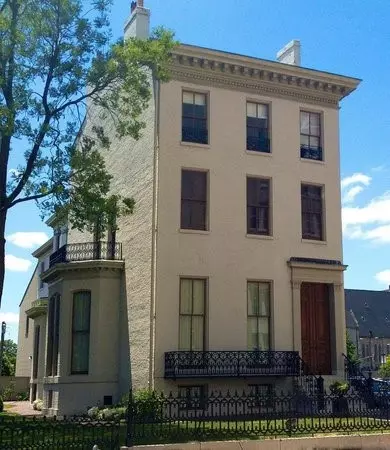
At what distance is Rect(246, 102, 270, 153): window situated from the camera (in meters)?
24.5

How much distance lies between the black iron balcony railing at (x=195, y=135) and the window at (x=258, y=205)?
2227 millimetres

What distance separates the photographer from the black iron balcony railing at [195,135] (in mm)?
23328

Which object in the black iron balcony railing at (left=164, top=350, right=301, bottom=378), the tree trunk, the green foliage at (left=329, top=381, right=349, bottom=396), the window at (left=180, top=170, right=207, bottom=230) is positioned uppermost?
the window at (left=180, top=170, right=207, bottom=230)

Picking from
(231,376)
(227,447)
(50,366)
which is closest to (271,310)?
(231,376)

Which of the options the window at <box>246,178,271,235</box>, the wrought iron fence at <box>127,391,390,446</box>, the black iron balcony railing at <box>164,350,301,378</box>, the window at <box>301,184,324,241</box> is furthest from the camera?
the window at <box>301,184,324,241</box>

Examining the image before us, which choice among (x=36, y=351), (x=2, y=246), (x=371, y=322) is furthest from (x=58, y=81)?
(x=371, y=322)

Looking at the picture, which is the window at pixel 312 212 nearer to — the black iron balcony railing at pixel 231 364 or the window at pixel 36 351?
the black iron balcony railing at pixel 231 364

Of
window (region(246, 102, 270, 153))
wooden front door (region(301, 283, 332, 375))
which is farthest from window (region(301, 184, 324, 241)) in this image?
window (region(246, 102, 270, 153))

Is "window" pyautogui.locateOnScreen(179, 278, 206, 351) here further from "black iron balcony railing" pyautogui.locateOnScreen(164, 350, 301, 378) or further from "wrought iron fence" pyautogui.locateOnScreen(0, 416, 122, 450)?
"wrought iron fence" pyautogui.locateOnScreen(0, 416, 122, 450)

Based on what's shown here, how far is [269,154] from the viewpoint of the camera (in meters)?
24.4

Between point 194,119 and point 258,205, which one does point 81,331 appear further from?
point 194,119

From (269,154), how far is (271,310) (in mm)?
5783

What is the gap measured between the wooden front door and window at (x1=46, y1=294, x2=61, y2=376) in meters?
9.29

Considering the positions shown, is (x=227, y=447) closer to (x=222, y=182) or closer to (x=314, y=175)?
(x=222, y=182)
